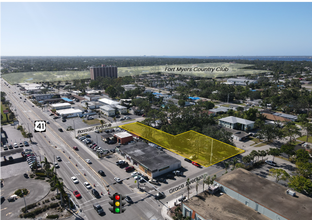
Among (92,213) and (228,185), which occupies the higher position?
(228,185)

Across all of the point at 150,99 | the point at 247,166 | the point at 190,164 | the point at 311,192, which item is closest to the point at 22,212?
the point at 190,164

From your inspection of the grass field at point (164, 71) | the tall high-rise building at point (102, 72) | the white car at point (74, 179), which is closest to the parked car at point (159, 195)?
the white car at point (74, 179)

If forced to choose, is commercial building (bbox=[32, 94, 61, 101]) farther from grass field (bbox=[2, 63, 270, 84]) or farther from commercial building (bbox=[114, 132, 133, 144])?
commercial building (bbox=[114, 132, 133, 144])

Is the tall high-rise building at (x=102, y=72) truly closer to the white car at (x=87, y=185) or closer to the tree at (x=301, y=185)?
the white car at (x=87, y=185)

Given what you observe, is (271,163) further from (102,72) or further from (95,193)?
(102,72)

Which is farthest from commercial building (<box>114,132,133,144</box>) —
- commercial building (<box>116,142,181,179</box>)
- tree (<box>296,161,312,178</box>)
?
tree (<box>296,161,312,178</box>)

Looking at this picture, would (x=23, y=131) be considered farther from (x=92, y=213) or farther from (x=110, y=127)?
(x=92, y=213)

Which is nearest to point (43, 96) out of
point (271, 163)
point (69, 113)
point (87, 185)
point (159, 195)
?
point (69, 113)
